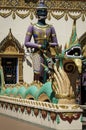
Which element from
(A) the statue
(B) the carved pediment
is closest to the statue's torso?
(A) the statue

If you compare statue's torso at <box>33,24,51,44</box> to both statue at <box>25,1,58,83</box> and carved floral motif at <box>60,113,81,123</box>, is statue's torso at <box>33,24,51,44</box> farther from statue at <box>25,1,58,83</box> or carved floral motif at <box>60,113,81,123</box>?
carved floral motif at <box>60,113,81,123</box>

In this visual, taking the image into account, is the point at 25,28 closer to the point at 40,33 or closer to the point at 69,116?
the point at 40,33

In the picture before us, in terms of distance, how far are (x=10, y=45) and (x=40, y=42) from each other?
647 cm

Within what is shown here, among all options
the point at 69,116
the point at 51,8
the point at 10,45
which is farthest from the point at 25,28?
the point at 69,116


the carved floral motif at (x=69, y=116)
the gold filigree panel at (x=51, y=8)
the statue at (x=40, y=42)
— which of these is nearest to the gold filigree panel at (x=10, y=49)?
the gold filigree panel at (x=51, y=8)

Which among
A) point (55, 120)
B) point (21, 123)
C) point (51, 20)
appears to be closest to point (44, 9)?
point (21, 123)

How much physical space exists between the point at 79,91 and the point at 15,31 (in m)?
8.80

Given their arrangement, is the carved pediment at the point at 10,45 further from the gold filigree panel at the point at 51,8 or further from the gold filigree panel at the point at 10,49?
the gold filigree panel at the point at 51,8

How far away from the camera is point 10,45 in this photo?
72.1ft

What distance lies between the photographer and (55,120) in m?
11.5

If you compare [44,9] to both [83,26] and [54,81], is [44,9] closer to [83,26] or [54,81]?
[54,81]

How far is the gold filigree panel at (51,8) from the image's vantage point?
2209 cm

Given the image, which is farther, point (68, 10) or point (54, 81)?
point (68, 10)

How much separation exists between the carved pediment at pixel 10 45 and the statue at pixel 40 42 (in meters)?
5.86
